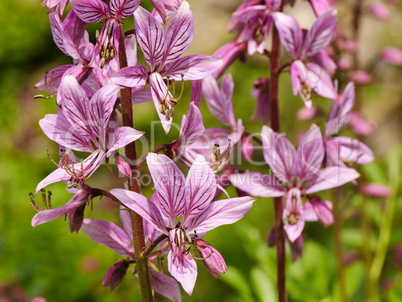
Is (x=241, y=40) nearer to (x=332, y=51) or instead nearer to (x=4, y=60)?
(x=332, y=51)

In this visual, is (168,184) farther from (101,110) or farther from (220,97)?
(220,97)

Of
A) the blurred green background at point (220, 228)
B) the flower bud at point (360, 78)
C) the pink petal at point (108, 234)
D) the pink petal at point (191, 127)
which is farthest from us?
the flower bud at point (360, 78)

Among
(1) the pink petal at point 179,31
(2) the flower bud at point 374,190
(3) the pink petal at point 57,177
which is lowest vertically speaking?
(2) the flower bud at point 374,190


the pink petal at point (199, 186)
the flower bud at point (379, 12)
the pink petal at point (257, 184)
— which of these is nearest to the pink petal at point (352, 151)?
the pink petal at point (257, 184)

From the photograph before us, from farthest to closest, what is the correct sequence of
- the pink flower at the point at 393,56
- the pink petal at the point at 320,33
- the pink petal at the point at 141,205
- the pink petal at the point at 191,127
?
the pink flower at the point at 393,56, the pink petal at the point at 320,33, the pink petal at the point at 191,127, the pink petal at the point at 141,205

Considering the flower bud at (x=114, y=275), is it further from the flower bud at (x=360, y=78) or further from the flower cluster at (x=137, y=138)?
the flower bud at (x=360, y=78)

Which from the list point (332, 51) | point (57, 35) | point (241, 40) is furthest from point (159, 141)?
point (57, 35)

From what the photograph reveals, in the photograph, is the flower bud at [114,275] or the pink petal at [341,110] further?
the pink petal at [341,110]
